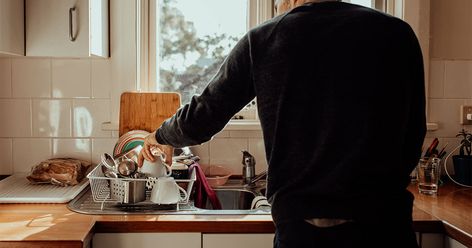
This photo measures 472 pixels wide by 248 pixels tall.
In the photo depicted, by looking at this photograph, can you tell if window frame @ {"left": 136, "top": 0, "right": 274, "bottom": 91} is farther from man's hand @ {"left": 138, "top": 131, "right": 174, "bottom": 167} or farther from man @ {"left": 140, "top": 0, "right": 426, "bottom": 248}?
man @ {"left": 140, "top": 0, "right": 426, "bottom": 248}

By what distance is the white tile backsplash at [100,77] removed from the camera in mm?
2078

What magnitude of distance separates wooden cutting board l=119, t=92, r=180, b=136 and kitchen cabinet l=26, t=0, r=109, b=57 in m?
0.26

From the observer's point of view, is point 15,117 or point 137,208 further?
point 15,117

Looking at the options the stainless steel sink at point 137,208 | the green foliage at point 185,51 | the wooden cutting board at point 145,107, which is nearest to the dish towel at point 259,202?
the stainless steel sink at point 137,208

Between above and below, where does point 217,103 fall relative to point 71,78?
below

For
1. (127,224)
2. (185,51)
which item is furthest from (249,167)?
(127,224)

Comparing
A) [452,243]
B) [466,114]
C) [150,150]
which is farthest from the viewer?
[466,114]

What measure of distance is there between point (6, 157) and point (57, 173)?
34 cm

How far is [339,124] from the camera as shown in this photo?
1028 mm

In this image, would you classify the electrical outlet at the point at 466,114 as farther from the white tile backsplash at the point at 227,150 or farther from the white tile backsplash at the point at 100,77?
the white tile backsplash at the point at 100,77

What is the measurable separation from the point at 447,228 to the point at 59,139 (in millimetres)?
1499

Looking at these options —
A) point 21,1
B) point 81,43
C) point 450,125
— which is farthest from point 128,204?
point 450,125

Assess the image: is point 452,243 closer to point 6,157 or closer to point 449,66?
point 449,66

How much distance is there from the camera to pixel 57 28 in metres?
1.79
